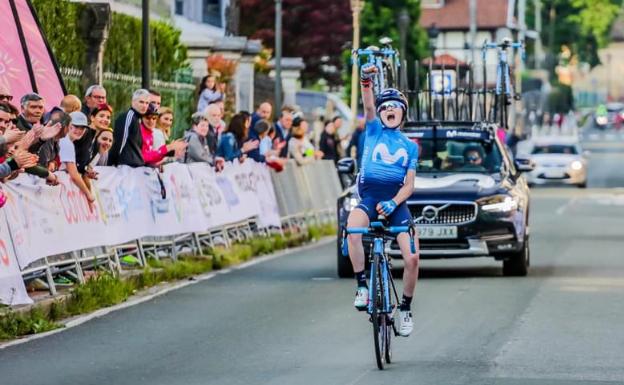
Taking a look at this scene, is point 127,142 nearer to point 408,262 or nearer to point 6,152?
point 6,152

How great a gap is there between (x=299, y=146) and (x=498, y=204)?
33.4ft

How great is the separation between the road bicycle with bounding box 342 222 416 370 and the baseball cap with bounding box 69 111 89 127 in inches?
Answer: 228

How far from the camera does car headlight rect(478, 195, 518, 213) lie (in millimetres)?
22141

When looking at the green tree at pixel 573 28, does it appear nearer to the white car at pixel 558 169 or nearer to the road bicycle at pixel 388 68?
the white car at pixel 558 169

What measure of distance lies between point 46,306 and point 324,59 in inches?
2303

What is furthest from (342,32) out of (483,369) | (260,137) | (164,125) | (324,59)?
(483,369)

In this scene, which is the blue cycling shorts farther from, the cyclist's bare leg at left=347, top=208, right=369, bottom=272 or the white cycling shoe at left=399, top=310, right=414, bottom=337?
the white cycling shoe at left=399, top=310, right=414, bottom=337

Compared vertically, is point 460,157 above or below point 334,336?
above

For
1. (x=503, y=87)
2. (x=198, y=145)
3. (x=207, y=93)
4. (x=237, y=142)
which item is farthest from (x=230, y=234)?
(x=503, y=87)

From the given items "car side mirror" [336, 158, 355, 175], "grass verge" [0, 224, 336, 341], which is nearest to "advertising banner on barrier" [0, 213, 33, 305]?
"grass verge" [0, 224, 336, 341]

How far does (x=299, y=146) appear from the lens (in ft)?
105

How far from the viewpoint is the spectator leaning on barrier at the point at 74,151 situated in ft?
62.6

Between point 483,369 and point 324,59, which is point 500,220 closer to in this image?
point 483,369

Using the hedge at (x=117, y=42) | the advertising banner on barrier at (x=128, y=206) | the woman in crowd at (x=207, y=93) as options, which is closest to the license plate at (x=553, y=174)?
the hedge at (x=117, y=42)
